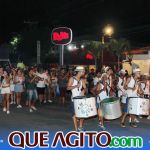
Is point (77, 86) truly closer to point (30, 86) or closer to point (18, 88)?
point (30, 86)

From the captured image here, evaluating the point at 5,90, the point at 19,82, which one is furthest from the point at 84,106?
the point at 19,82

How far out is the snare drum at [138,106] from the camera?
1048cm

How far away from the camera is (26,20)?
50375 millimetres

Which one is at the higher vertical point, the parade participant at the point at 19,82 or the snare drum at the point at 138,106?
the parade participant at the point at 19,82

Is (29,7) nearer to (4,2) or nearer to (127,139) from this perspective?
(4,2)

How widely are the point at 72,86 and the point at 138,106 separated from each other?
1.79m

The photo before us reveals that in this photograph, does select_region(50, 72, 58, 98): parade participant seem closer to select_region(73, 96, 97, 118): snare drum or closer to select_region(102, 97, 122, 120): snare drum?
select_region(102, 97, 122, 120): snare drum

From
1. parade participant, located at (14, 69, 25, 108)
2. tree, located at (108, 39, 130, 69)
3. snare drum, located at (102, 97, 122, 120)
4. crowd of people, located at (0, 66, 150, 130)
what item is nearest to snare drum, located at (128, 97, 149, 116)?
snare drum, located at (102, 97, 122, 120)

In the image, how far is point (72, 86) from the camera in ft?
33.6

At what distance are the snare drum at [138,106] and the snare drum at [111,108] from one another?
1.16 ft

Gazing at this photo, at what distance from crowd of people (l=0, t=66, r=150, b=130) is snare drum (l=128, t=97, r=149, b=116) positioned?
0.47 m

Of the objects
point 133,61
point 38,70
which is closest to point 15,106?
point 38,70

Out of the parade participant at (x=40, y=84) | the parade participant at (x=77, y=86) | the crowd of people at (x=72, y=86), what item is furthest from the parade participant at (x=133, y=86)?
the parade participant at (x=40, y=84)

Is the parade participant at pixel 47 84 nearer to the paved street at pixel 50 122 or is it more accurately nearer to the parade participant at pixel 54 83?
the parade participant at pixel 54 83
